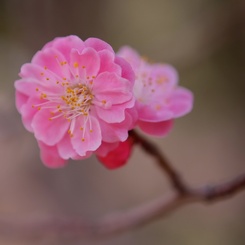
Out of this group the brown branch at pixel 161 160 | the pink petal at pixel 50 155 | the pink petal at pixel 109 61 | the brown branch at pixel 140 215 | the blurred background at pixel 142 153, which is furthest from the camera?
the blurred background at pixel 142 153

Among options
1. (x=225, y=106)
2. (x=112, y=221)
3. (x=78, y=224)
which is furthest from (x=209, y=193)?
(x=225, y=106)

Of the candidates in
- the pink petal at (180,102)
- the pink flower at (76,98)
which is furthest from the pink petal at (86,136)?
the pink petal at (180,102)

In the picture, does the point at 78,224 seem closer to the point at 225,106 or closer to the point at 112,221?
the point at 112,221

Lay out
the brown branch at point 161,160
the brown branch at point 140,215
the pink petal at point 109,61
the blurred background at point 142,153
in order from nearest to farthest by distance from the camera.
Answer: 1. the pink petal at point 109,61
2. the brown branch at point 161,160
3. the brown branch at point 140,215
4. the blurred background at point 142,153

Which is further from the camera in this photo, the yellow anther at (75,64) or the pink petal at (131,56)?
the pink petal at (131,56)

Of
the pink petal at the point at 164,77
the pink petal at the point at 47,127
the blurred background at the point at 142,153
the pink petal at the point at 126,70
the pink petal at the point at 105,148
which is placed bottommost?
the pink petal at the point at 105,148

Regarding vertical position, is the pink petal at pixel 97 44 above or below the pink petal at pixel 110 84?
above

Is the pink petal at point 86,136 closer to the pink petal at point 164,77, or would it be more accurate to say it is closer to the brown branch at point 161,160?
the brown branch at point 161,160
